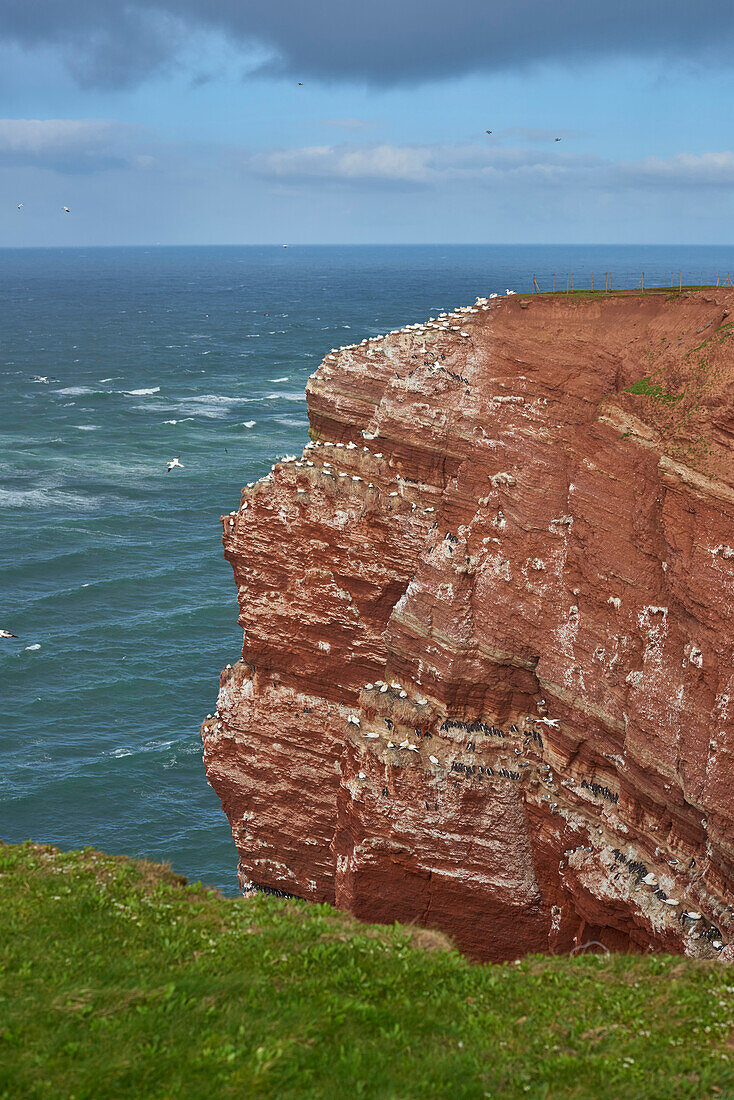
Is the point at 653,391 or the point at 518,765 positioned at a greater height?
the point at 653,391

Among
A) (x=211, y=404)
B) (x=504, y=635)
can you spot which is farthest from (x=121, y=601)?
(x=211, y=404)

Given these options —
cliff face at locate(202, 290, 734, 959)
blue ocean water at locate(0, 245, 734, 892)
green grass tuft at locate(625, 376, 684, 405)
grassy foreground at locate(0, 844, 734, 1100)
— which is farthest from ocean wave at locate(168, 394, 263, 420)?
grassy foreground at locate(0, 844, 734, 1100)

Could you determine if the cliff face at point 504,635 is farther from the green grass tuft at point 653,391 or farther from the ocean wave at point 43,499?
the ocean wave at point 43,499

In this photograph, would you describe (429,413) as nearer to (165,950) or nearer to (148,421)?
(165,950)

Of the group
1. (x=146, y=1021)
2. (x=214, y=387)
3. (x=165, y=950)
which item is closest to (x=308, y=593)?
(x=165, y=950)

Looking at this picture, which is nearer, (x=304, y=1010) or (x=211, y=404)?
(x=304, y=1010)

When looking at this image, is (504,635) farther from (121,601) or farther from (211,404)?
(211,404)

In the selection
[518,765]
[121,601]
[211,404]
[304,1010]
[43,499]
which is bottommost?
[121,601]
